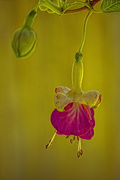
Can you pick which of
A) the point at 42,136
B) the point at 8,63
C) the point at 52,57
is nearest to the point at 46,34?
the point at 52,57

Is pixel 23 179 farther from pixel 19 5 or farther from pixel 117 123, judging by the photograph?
pixel 19 5

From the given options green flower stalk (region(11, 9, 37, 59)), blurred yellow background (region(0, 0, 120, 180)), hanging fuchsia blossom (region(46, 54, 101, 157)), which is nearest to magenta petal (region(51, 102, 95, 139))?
hanging fuchsia blossom (region(46, 54, 101, 157))

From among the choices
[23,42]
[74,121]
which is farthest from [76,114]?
[23,42]

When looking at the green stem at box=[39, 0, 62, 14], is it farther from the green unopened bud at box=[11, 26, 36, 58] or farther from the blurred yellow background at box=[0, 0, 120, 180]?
the blurred yellow background at box=[0, 0, 120, 180]

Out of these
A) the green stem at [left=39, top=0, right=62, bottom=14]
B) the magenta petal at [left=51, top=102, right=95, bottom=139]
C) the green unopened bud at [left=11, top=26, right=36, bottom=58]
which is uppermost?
the green stem at [left=39, top=0, right=62, bottom=14]

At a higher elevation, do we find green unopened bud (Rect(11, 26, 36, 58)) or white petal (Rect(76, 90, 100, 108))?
green unopened bud (Rect(11, 26, 36, 58))

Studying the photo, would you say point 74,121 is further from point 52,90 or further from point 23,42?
point 52,90
